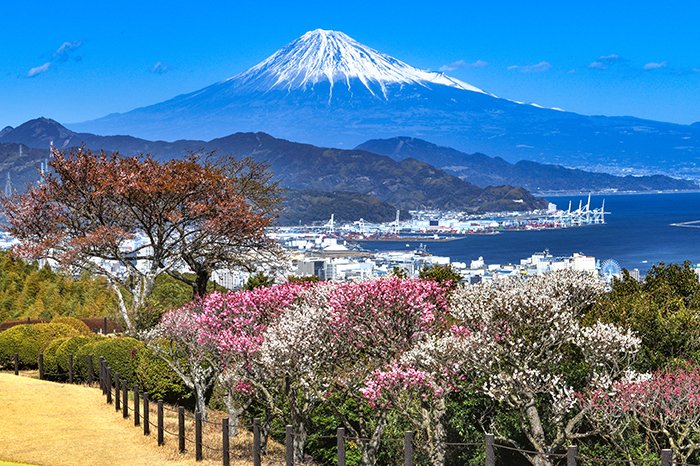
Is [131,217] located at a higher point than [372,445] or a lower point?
higher

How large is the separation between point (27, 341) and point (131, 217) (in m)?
4.41

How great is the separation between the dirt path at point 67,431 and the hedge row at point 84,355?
2.81ft

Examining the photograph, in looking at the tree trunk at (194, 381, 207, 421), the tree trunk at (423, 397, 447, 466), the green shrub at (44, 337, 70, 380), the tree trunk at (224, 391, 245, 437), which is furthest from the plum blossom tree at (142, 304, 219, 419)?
the tree trunk at (423, 397, 447, 466)

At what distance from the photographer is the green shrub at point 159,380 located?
1677 centimetres

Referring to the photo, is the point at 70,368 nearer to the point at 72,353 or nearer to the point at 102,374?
the point at 72,353

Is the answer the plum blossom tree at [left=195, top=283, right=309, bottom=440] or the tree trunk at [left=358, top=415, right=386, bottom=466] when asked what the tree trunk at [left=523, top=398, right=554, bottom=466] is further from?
the plum blossom tree at [left=195, top=283, right=309, bottom=440]

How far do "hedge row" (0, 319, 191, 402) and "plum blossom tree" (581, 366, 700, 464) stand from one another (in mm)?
8280

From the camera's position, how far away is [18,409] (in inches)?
582

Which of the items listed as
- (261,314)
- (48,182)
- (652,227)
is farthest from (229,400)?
(652,227)

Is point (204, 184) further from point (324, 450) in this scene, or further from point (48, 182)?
point (324, 450)

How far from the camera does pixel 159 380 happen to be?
16.8m

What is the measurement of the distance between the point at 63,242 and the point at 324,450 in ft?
35.2

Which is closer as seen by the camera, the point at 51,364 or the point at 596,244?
the point at 51,364

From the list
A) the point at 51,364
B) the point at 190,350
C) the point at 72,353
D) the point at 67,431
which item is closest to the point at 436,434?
the point at 190,350
